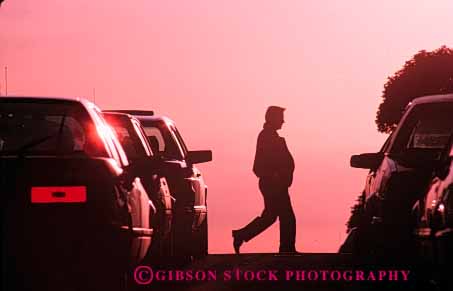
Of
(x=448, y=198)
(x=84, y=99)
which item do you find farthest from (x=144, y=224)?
(x=448, y=198)

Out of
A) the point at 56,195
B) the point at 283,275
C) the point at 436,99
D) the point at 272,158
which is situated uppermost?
the point at 436,99

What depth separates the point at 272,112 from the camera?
27438 mm

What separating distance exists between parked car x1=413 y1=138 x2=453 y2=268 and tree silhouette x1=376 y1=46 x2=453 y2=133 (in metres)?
65.2

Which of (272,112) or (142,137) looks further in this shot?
(272,112)

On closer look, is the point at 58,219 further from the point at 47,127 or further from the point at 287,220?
the point at 287,220

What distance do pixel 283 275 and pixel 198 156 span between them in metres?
3.87

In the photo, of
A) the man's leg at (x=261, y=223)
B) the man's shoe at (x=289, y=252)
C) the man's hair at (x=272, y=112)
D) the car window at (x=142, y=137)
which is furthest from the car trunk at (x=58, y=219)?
the man's leg at (x=261, y=223)

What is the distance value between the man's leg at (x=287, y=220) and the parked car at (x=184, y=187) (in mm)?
2732

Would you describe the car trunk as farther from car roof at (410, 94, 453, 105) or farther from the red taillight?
car roof at (410, 94, 453, 105)

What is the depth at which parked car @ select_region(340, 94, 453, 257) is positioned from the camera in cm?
1642

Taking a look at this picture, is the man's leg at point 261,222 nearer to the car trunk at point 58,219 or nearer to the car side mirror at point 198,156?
the car side mirror at point 198,156

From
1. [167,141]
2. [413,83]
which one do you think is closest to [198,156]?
[167,141]

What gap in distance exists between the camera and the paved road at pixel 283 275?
18.0m

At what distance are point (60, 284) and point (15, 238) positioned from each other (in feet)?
1.38
